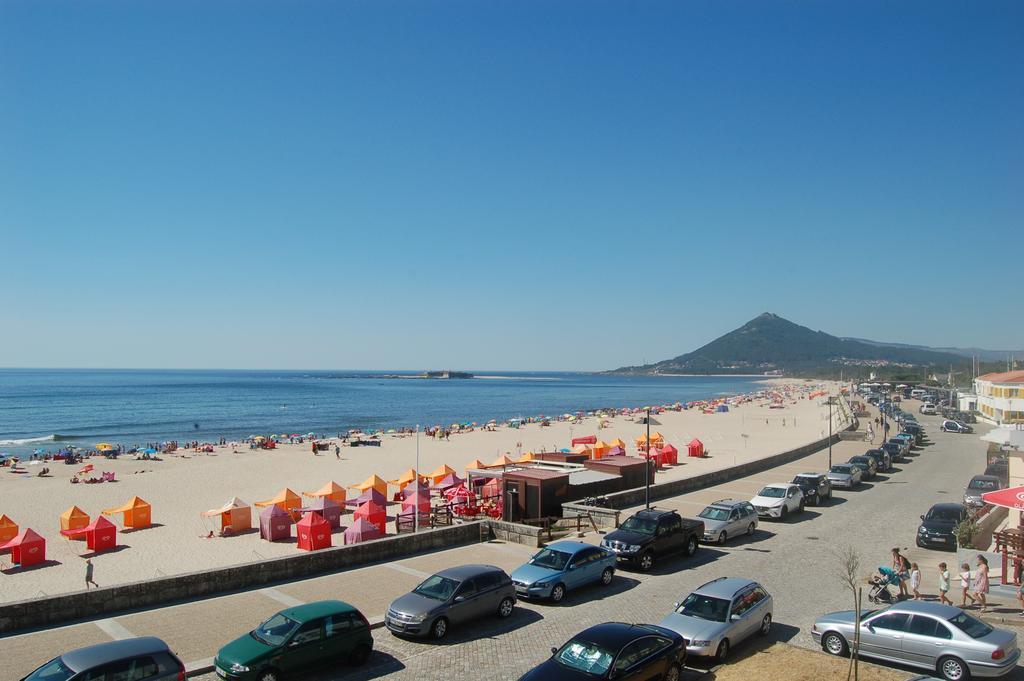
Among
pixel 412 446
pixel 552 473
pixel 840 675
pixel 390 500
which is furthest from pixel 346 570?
pixel 412 446

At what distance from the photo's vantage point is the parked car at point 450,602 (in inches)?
487

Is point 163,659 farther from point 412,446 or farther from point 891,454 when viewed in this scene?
point 412,446

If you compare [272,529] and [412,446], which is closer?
[272,529]

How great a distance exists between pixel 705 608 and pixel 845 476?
22.7 metres

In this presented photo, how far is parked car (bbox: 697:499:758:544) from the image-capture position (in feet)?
65.7

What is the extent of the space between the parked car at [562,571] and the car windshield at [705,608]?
312 centimetres

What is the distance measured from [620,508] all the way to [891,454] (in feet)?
80.9

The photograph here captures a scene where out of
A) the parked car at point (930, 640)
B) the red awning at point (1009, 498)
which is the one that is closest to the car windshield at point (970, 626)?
the parked car at point (930, 640)

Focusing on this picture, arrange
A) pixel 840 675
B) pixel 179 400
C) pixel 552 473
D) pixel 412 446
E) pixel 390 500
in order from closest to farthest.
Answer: pixel 840 675 → pixel 552 473 → pixel 390 500 → pixel 412 446 → pixel 179 400

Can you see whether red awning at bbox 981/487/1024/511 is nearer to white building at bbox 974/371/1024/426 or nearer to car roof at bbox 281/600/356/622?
car roof at bbox 281/600/356/622

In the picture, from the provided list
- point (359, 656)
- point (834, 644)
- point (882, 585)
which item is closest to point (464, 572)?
point (359, 656)

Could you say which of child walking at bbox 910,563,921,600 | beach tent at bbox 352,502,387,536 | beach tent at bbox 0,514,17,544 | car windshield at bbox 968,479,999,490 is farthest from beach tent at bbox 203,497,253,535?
car windshield at bbox 968,479,999,490

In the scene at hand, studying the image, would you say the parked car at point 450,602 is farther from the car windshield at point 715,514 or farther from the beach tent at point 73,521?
the beach tent at point 73,521

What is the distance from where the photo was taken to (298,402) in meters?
136
